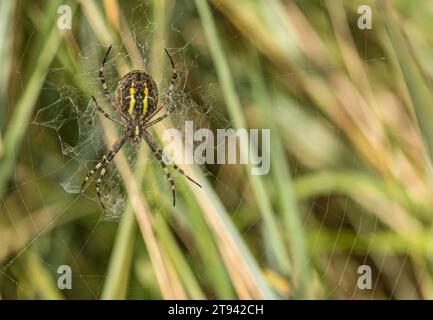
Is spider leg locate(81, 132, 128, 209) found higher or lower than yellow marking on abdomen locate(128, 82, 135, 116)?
lower

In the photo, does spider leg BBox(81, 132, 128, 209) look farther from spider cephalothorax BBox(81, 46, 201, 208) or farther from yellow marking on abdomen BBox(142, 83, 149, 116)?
yellow marking on abdomen BBox(142, 83, 149, 116)

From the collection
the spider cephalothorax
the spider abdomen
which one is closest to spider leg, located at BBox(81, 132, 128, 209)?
the spider cephalothorax

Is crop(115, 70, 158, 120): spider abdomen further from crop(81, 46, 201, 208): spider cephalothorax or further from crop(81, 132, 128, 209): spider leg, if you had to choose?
crop(81, 132, 128, 209): spider leg

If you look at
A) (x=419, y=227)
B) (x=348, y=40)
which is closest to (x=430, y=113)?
(x=419, y=227)

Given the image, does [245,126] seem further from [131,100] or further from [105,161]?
[105,161]

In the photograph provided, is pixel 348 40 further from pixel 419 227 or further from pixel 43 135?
pixel 43 135

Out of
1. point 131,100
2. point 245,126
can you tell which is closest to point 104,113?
point 131,100

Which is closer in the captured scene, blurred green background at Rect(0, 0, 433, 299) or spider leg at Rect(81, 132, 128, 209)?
blurred green background at Rect(0, 0, 433, 299)

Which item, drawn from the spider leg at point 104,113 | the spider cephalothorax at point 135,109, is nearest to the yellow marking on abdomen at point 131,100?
the spider cephalothorax at point 135,109
